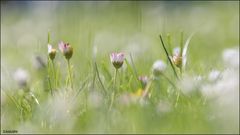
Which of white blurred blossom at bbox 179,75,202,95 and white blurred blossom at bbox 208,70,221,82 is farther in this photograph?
white blurred blossom at bbox 208,70,221,82

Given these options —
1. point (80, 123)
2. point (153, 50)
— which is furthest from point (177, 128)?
point (153, 50)

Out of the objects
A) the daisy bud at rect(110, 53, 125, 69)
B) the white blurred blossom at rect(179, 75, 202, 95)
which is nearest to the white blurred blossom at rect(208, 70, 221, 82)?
the white blurred blossom at rect(179, 75, 202, 95)

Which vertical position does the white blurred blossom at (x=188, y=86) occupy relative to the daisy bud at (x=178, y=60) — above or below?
below

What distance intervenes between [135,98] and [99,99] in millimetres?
109

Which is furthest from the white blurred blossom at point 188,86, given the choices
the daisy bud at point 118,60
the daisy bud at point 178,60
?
the daisy bud at point 118,60

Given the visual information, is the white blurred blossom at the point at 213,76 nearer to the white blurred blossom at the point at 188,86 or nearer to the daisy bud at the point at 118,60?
the white blurred blossom at the point at 188,86

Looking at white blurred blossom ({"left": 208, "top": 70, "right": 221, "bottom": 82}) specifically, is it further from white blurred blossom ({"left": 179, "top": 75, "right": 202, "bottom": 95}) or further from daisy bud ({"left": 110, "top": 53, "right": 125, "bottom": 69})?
daisy bud ({"left": 110, "top": 53, "right": 125, "bottom": 69})

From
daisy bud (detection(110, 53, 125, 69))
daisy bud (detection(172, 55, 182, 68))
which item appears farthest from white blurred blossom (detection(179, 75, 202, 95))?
daisy bud (detection(110, 53, 125, 69))

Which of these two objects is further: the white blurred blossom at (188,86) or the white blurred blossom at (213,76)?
the white blurred blossom at (213,76)

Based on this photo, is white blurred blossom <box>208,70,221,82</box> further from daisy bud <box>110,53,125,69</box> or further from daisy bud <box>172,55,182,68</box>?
daisy bud <box>110,53,125,69</box>

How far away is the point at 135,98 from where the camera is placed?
1.29 m

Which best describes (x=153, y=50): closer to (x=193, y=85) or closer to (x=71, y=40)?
(x=71, y=40)

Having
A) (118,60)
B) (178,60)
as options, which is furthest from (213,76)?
(118,60)

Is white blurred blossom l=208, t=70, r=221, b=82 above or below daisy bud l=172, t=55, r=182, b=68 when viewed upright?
below
